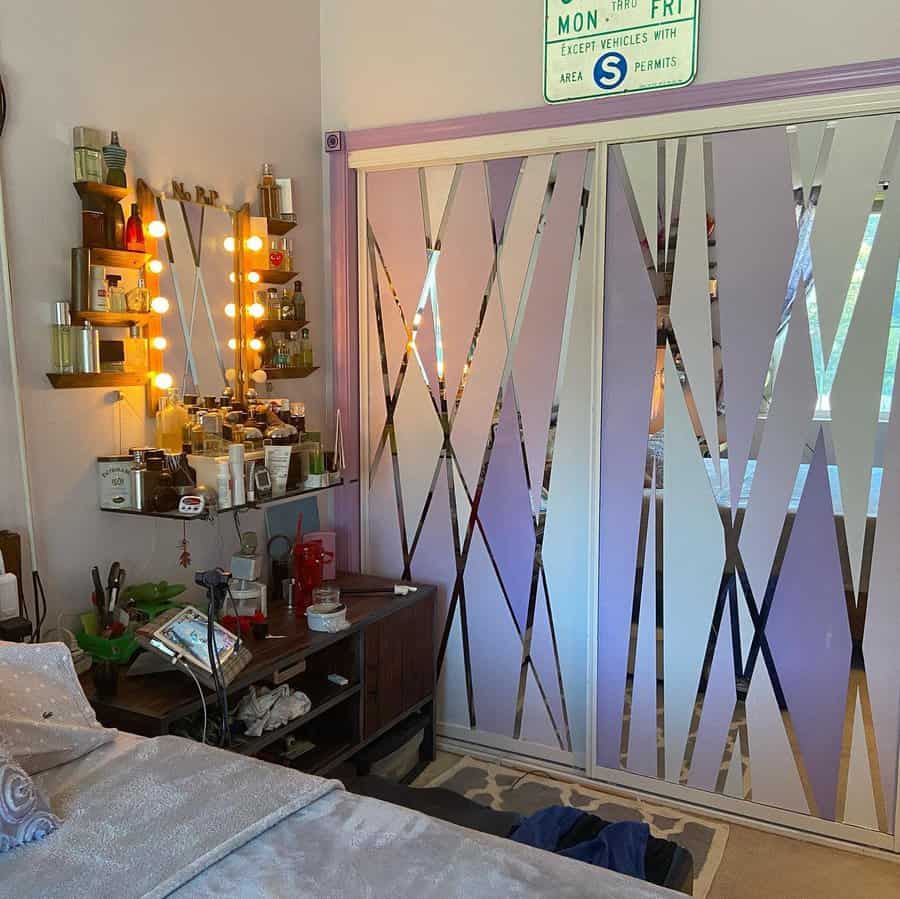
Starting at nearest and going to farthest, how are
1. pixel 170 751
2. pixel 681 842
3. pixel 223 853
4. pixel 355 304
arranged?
1. pixel 223 853
2. pixel 170 751
3. pixel 681 842
4. pixel 355 304

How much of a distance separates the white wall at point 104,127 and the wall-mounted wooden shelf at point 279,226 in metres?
0.10

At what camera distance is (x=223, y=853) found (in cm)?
139

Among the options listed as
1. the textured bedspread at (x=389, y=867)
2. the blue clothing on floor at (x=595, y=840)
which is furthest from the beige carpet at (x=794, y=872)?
the textured bedspread at (x=389, y=867)

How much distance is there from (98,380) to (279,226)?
88 centimetres

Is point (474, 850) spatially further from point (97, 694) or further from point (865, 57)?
point (865, 57)

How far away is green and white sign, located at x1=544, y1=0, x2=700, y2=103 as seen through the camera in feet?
8.42

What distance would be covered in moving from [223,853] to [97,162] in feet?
5.47

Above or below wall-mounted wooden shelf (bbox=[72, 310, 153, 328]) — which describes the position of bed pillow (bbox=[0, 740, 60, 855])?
below

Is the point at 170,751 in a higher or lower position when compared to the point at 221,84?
lower

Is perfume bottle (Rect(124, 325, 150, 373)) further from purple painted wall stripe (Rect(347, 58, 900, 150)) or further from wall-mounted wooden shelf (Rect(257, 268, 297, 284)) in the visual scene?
purple painted wall stripe (Rect(347, 58, 900, 150))

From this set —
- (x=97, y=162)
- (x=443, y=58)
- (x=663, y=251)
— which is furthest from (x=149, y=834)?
(x=443, y=58)

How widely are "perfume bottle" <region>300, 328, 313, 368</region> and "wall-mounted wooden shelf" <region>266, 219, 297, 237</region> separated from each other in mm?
340

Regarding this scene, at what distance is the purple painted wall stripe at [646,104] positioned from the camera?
238 cm

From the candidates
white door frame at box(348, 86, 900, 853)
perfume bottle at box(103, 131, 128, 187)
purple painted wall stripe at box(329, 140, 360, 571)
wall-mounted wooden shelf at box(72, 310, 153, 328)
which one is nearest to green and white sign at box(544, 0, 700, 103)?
white door frame at box(348, 86, 900, 853)
